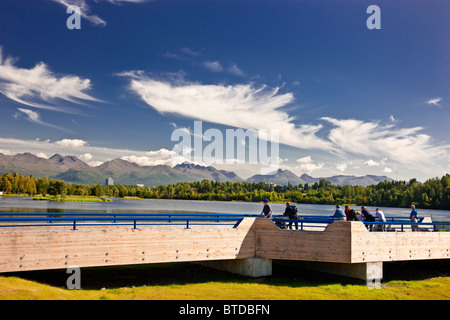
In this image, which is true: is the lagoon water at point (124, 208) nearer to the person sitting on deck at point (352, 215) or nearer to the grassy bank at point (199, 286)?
the grassy bank at point (199, 286)

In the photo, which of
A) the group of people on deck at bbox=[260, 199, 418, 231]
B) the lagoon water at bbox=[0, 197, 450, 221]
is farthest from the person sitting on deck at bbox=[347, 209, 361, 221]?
the lagoon water at bbox=[0, 197, 450, 221]

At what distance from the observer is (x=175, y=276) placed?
20.1 metres

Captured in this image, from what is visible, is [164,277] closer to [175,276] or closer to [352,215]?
[175,276]

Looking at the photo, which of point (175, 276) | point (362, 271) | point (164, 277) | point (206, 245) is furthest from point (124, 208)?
point (362, 271)

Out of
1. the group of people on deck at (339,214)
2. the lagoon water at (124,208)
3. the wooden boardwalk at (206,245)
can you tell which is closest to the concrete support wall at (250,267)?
the wooden boardwalk at (206,245)

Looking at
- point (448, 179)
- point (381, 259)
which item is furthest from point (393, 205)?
point (381, 259)

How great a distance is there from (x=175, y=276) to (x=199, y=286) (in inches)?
89.2

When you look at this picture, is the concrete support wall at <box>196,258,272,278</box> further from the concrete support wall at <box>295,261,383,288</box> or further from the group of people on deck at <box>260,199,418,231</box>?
the concrete support wall at <box>295,261,383,288</box>

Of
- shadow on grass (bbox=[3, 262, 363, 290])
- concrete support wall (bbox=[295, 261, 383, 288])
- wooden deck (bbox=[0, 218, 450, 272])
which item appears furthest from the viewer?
concrete support wall (bbox=[295, 261, 383, 288])

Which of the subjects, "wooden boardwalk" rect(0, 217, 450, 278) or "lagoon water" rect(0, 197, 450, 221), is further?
"lagoon water" rect(0, 197, 450, 221)

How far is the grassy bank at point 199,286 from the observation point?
1523 centimetres

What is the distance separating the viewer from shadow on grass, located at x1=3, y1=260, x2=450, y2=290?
17.6 meters

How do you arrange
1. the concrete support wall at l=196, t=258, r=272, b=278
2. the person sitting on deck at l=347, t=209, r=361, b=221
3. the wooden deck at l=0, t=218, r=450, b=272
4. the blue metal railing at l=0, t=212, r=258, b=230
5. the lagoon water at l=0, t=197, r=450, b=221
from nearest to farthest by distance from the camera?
the wooden deck at l=0, t=218, r=450, b=272, the blue metal railing at l=0, t=212, r=258, b=230, the concrete support wall at l=196, t=258, r=272, b=278, the person sitting on deck at l=347, t=209, r=361, b=221, the lagoon water at l=0, t=197, r=450, b=221
